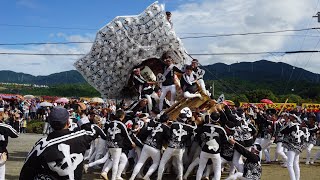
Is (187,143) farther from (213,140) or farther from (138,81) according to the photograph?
(138,81)

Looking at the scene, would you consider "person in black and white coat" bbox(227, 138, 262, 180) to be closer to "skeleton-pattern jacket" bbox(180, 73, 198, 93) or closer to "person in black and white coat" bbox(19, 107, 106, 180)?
"skeleton-pattern jacket" bbox(180, 73, 198, 93)

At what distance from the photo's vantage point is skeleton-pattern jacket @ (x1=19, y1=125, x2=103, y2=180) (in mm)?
4180

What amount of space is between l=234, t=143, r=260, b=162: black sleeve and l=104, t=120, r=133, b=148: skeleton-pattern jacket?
2885 millimetres

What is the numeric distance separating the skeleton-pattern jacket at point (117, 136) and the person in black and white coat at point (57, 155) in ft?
20.5

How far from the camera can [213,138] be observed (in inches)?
392

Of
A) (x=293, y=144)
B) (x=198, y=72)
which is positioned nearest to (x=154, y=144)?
(x=198, y=72)

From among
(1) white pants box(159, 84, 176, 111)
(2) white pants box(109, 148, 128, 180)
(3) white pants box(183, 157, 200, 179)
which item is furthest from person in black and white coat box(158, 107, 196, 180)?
(1) white pants box(159, 84, 176, 111)

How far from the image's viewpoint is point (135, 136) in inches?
452

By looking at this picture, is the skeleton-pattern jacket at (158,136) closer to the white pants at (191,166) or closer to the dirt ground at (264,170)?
the white pants at (191,166)

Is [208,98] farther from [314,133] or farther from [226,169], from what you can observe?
[314,133]

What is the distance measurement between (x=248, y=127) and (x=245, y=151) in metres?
1.43

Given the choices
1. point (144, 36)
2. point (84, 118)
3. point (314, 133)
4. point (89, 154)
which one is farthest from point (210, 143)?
point (314, 133)

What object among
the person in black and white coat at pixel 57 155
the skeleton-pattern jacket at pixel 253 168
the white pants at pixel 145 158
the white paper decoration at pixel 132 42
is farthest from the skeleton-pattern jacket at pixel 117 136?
the person in black and white coat at pixel 57 155

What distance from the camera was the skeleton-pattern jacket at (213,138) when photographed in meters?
9.92
